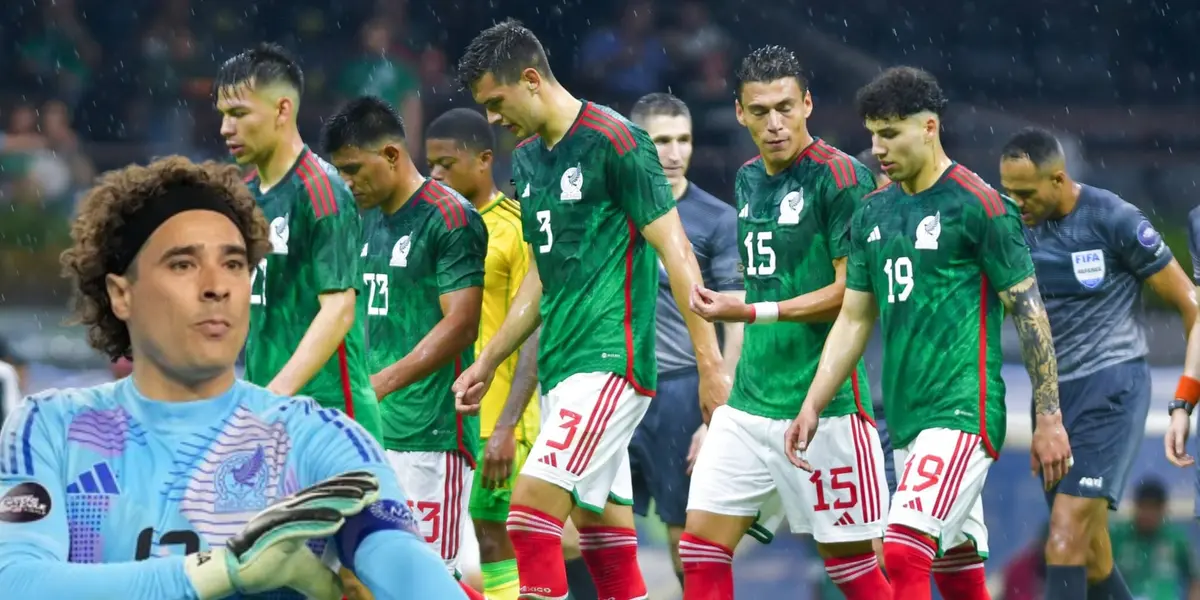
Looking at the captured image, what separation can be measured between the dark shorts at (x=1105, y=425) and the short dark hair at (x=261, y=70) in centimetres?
341

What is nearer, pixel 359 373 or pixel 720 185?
pixel 359 373

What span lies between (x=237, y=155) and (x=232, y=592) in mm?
3387

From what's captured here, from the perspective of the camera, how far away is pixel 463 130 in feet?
25.0

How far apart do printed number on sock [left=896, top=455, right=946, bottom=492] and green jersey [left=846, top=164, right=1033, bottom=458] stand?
0.43ft

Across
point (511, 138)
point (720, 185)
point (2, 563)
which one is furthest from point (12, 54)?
point (2, 563)

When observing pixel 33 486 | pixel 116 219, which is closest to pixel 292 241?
pixel 116 219

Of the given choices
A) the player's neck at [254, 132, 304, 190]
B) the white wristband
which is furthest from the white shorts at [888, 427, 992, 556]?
the player's neck at [254, 132, 304, 190]

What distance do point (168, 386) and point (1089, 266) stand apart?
531 centimetres

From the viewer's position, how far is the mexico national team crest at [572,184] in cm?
623

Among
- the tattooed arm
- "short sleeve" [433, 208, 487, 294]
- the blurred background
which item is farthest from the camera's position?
the blurred background

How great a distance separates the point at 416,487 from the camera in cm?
691

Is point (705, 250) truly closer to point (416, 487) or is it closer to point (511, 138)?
point (416, 487)

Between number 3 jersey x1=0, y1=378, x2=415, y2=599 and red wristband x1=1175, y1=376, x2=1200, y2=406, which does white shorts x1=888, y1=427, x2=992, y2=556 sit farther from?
number 3 jersey x1=0, y1=378, x2=415, y2=599

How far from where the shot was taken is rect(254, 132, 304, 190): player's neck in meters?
5.95
